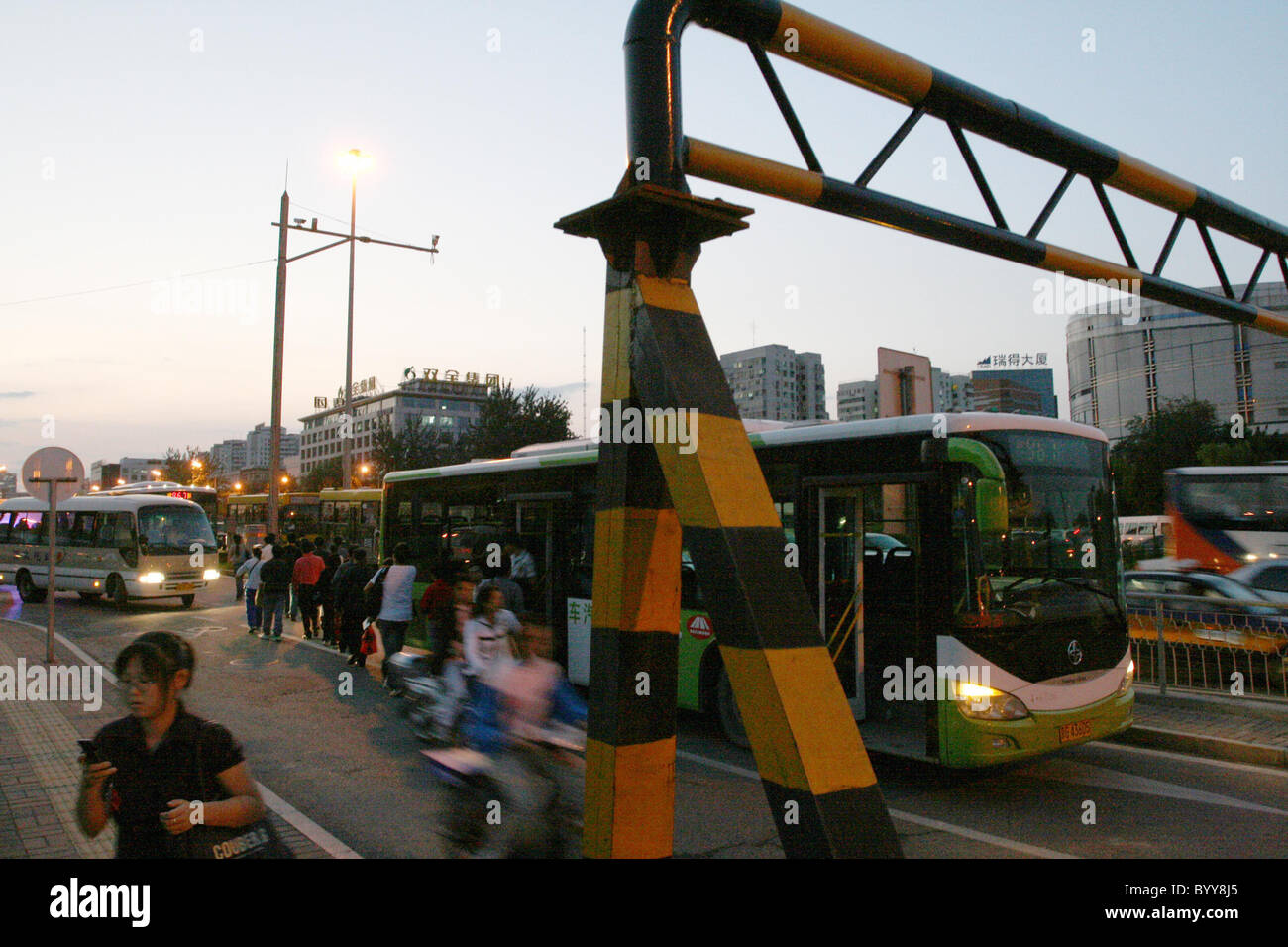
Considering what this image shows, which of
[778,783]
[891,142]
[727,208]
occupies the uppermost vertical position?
[891,142]

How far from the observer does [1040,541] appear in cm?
704

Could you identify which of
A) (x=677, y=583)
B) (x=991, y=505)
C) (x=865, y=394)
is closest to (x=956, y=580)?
(x=991, y=505)

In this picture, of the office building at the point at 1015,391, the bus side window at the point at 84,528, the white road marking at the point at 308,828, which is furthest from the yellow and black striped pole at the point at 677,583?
the office building at the point at 1015,391

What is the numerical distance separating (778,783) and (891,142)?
13.6ft

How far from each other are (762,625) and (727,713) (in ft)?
21.1

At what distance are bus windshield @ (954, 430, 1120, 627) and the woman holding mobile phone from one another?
5.36m

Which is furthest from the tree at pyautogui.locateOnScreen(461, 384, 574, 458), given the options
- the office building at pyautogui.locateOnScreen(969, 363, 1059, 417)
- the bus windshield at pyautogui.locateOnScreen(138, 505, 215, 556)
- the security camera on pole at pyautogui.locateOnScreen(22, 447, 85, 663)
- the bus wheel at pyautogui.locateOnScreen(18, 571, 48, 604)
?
the office building at pyautogui.locateOnScreen(969, 363, 1059, 417)

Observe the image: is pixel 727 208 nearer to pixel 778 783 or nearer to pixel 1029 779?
pixel 778 783

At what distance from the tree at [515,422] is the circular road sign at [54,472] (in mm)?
25433

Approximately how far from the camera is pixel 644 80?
2912 mm

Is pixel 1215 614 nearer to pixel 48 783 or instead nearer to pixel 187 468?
pixel 48 783

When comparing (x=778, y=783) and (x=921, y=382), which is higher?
(x=921, y=382)
